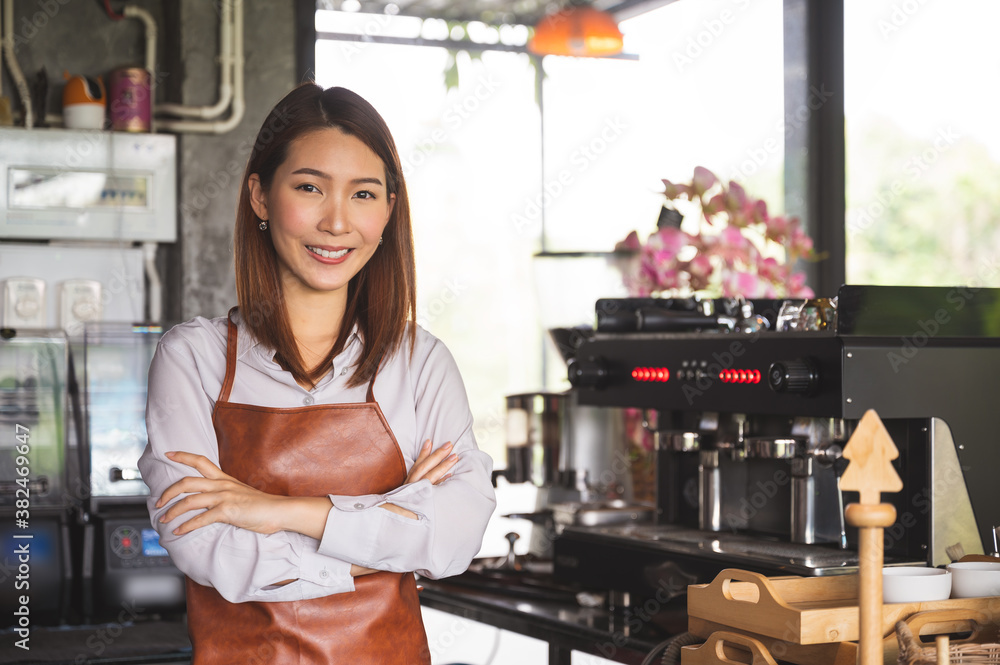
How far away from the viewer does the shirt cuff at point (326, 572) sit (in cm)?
134

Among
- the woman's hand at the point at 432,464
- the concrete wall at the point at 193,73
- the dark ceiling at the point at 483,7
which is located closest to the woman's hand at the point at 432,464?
the woman's hand at the point at 432,464

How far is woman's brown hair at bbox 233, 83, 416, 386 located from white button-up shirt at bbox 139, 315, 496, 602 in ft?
0.06

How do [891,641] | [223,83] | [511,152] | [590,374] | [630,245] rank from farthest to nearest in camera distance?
[511,152]
[223,83]
[630,245]
[590,374]
[891,641]

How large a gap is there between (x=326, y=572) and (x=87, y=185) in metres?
2.16

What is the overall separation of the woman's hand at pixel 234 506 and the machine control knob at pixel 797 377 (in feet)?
2.15

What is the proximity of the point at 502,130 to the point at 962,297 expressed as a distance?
4287 mm

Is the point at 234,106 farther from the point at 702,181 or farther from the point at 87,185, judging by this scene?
the point at 702,181

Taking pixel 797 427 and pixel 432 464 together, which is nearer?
pixel 432 464

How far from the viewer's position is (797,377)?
1.53 metres

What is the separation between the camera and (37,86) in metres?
3.14

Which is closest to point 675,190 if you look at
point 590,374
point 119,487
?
point 590,374

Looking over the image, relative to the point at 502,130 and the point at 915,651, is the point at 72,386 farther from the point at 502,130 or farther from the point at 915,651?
the point at 502,130

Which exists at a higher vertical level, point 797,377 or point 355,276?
point 355,276

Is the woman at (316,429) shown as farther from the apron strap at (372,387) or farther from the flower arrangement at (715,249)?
the flower arrangement at (715,249)
